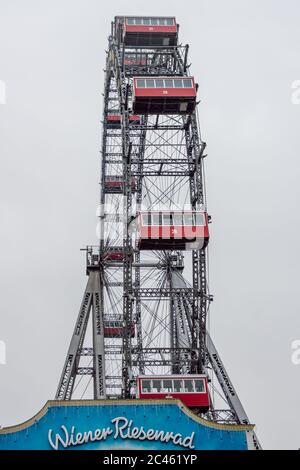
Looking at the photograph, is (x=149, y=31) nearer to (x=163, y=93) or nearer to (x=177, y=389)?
(x=163, y=93)

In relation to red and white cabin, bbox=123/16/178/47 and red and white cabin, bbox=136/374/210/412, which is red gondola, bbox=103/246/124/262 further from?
red and white cabin, bbox=136/374/210/412

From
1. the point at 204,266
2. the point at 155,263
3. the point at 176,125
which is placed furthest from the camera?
the point at 155,263

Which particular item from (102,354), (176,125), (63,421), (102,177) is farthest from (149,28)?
(63,421)

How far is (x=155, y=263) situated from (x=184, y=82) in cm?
1732

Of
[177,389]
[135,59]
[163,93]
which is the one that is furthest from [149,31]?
[177,389]

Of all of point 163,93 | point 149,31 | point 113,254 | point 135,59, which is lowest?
point 113,254

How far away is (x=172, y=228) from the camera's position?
154 ft

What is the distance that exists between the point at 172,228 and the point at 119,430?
58.7 ft

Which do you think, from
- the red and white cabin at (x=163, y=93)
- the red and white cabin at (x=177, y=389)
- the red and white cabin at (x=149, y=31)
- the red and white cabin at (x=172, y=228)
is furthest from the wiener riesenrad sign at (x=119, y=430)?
the red and white cabin at (x=149, y=31)

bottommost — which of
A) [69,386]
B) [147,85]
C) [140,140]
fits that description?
[69,386]

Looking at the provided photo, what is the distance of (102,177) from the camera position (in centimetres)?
6338

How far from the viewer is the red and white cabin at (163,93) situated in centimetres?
5072

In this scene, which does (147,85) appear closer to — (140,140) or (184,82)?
(184,82)
